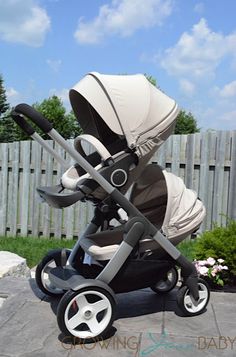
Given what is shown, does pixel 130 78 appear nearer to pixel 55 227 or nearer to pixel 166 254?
pixel 166 254

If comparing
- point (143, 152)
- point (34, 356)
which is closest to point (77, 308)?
point (34, 356)

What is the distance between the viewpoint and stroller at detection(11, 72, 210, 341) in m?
3.07

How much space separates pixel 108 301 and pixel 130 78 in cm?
169

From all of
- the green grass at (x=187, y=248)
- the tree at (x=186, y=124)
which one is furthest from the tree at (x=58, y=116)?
the green grass at (x=187, y=248)

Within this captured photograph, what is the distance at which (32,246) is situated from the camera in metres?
6.37

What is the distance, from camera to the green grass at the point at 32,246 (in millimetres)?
5797

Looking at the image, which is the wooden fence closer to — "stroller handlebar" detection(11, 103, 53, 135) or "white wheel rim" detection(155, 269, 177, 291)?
"white wheel rim" detection(155, 269, 177, 291)

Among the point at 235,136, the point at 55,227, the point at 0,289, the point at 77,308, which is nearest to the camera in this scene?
the point at 77,308

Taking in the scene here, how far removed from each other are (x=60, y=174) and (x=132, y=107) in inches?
155

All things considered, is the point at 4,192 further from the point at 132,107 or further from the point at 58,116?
the point at 58,116

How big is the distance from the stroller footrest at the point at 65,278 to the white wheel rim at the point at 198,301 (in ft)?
3.00

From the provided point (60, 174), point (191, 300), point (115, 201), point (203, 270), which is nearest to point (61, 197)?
point (115, 201)

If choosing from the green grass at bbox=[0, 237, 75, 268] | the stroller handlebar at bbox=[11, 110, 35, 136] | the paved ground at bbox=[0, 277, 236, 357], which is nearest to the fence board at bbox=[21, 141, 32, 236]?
the green grass at bbox=[0, 237, 75, 268]

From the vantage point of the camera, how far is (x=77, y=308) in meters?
3.06
